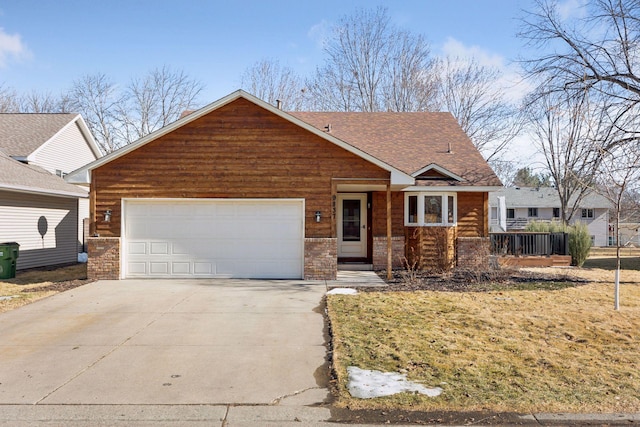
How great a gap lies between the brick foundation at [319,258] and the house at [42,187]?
8788 millimetres

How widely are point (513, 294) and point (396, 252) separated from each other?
4933mm

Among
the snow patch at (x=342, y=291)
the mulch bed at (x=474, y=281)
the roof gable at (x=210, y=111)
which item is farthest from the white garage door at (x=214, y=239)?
the mulch bed at (x=474, y=281)

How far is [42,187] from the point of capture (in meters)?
15.8

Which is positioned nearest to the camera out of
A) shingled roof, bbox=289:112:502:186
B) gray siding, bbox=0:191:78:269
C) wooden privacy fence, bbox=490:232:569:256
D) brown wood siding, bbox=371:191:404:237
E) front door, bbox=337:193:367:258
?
gray siding, bbox=0:191:78:269

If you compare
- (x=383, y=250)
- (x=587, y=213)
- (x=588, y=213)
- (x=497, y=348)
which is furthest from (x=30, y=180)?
(x=588, y=213)

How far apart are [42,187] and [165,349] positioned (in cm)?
1178

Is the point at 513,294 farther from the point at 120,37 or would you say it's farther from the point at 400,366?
the point at 120,37

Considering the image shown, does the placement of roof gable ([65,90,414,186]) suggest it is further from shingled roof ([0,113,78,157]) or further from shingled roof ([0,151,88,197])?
shingled roof ([0,113,78,157])

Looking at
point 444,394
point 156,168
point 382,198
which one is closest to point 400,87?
point 382,198

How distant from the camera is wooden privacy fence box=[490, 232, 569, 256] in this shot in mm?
17828

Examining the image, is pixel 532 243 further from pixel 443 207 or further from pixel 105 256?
pixel 105 256

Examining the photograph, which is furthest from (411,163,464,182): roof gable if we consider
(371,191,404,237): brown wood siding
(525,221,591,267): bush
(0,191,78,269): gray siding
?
(0,191,78,269): gray siding

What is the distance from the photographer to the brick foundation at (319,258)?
13.1 meters

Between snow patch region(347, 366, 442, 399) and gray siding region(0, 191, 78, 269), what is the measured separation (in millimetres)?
13979
